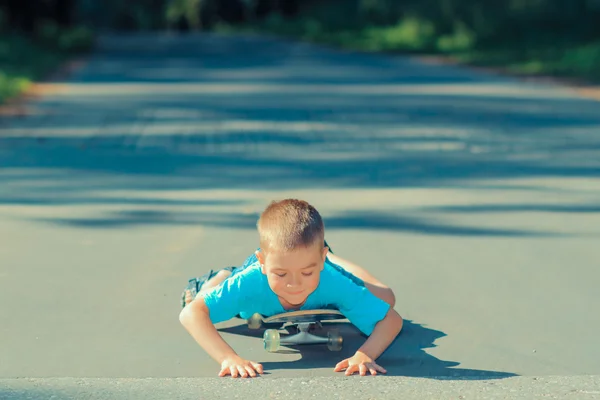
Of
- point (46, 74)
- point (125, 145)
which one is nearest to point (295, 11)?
point (46, 74)

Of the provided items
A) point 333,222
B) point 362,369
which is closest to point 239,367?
point 362,369

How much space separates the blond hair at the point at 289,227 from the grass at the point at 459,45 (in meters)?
21.4

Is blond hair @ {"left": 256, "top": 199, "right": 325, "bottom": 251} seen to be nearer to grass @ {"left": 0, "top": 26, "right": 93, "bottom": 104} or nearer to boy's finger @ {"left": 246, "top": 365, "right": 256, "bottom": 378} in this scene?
boy's finger @ {"left": 246, "top": 365, "right": 256, "bottom": 378}

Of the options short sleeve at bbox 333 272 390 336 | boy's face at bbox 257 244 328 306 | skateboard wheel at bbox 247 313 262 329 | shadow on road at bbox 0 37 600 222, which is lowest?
shadow on road at bbox 0 37 600 222

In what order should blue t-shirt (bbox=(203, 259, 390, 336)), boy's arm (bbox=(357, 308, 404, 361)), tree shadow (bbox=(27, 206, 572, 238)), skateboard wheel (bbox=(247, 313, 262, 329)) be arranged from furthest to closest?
1. tree shadow (bbox=(27, 206, 572, 238))
2. skateboard wheel (bbox=(247, 313, 262, 329))
3. blue t-shirt (bbox=(203, 259, 390, 336))
4. boy's arm (bbox=(357, 308, 404, 361))

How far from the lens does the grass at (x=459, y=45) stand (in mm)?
29811

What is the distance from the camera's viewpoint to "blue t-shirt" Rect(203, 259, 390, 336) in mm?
5699

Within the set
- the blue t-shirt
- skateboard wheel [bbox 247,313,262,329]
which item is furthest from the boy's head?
skateboard wheel [bbox 247,313,262,329]

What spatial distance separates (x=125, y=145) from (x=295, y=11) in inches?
2912

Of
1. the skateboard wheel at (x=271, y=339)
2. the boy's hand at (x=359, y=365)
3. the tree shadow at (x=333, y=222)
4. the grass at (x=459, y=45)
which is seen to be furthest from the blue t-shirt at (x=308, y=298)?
the grass at (x=459, y=45)

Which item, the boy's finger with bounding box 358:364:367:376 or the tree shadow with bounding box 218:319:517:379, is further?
the tree shadow with bounding box 218:319:517:379

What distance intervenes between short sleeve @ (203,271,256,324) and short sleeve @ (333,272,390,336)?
0.37 m

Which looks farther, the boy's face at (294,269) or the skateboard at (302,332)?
the skateboard at (302,332)

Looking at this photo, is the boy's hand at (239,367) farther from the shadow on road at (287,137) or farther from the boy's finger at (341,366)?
the shadow on road at (287,137)
